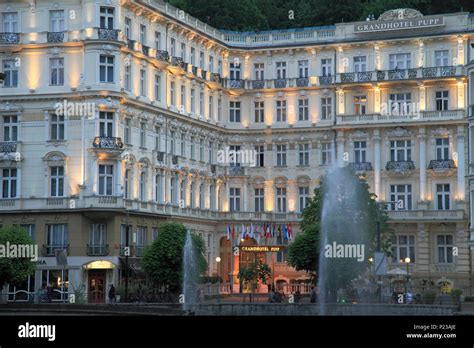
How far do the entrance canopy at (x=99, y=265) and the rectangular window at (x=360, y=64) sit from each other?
31.7 m

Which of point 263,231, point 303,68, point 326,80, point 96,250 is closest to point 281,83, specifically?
point 303,68

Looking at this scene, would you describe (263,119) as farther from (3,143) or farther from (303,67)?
(3,143)

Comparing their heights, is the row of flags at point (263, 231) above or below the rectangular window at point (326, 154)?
below

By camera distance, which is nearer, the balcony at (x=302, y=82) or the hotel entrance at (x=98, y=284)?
the hotel entrance at (x=98, y=284)

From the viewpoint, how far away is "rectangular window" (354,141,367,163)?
96.1 m

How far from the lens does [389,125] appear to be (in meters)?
94.4

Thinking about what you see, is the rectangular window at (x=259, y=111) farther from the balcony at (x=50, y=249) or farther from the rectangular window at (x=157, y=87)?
the balcony at (x=50, y=249)

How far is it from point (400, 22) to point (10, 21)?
34.0 metres

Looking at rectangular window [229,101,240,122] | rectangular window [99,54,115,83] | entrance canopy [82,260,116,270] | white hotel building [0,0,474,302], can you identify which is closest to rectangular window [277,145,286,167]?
white hotel building [0,0,474,302]

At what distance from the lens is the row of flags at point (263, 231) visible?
91.8m

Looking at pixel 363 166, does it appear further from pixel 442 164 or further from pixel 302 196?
pixel 442 164

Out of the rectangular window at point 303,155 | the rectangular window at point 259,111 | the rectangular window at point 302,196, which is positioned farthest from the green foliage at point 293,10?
the rectangular window at point 302,196

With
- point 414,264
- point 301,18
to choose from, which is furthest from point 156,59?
point 301,18

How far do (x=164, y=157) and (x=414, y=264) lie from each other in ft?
76.8
